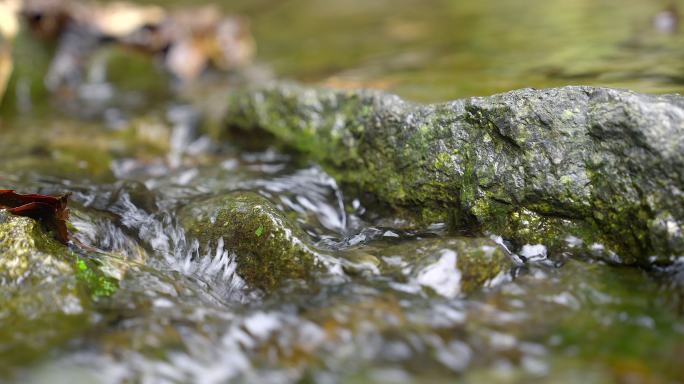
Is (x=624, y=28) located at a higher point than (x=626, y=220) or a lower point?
higher

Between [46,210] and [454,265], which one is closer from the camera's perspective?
[454,265]

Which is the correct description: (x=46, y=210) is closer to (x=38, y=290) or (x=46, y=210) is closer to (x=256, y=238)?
(x=38, y=290)

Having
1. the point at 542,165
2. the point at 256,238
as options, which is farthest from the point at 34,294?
the point at 542,165

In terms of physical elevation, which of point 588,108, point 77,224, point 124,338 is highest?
point 588,108

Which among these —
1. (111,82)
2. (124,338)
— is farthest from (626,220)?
(111,82)

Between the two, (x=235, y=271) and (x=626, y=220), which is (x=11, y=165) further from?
(x=626, y=220)
